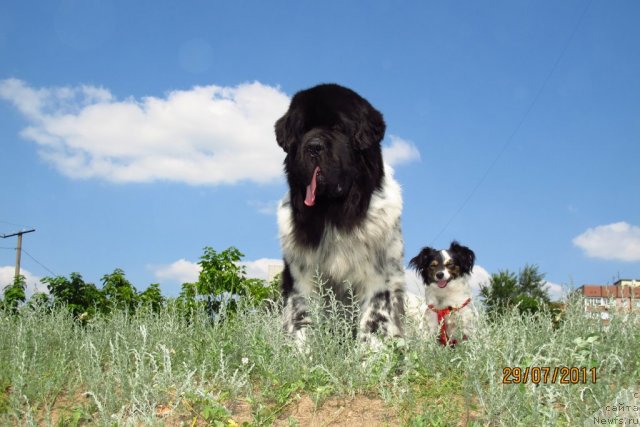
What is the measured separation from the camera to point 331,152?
5137 millimetres

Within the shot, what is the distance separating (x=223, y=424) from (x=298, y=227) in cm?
212

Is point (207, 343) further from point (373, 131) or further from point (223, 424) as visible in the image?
point (373, 131)

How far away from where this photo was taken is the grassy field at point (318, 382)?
13.0ft

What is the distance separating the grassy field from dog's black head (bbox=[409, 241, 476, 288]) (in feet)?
8.29

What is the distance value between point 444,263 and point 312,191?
11.6ft

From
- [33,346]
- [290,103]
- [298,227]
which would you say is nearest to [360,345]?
[298,227]

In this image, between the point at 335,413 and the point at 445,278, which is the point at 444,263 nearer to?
the point at 445,278

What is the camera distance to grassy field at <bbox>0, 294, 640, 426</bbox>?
3949 mm

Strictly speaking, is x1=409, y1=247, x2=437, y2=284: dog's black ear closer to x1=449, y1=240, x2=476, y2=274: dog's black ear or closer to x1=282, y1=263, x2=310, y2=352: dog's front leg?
x1=449, y1=240, x2=476, y2=274: dog's black ear

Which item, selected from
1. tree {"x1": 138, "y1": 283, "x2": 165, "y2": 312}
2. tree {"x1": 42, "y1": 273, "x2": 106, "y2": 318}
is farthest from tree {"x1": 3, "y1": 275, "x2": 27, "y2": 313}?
tree {"x1": 138, "y1": 283, "x2": 165, "y2": 312}
